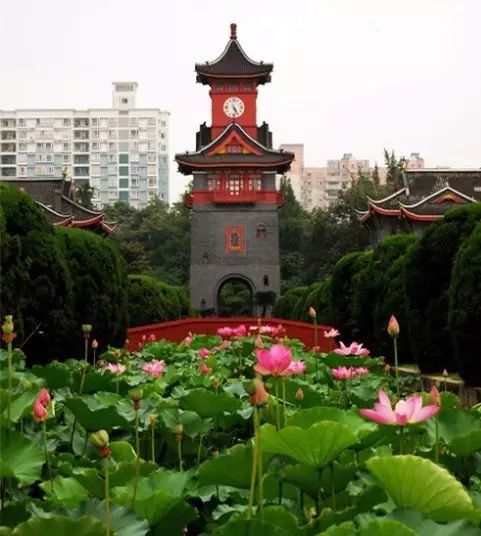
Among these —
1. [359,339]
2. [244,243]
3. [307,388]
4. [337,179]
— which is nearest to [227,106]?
[244,243]

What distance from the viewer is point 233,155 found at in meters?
29.9

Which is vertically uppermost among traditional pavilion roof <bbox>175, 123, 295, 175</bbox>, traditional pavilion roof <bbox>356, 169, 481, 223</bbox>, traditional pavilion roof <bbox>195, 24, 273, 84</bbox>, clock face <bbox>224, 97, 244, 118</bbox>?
traditional pavilion roof <bbox>195, 24, 273, 84</bbox>

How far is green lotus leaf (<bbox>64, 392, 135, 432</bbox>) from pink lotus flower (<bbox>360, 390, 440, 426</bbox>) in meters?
0.89

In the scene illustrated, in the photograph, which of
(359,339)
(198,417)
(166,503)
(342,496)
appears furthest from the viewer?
(359,339)

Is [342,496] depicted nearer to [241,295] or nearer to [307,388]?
[307,388]

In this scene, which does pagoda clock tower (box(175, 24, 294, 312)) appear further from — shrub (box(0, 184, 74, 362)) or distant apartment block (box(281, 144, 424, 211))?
distant apartment block (box(281, 144, 424, 211))

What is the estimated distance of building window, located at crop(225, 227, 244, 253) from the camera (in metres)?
30.2

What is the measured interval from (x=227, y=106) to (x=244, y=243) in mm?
4937

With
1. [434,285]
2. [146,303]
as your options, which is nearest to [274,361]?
[434,285]

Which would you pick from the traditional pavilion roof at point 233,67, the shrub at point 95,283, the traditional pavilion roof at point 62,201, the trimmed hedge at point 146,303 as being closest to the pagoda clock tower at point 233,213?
the traditional pavilion roof at point 233,67

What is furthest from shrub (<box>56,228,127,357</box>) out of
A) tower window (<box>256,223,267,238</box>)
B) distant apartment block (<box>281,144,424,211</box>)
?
distant apartment block (<box>281,144,424,211</box>)

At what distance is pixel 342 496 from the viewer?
1409 millimetres

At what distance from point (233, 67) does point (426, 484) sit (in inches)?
1242

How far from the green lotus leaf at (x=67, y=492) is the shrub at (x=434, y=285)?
18.4ft
